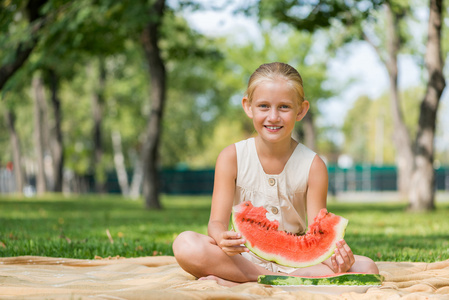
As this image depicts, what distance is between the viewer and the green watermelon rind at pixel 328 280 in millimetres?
3154

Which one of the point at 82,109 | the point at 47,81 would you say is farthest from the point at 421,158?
the point at 82,109

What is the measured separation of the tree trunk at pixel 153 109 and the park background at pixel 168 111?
0.04 metres

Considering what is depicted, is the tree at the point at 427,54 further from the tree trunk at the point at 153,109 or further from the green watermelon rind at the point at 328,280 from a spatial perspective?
the green watermelon rind at the point at 328,280

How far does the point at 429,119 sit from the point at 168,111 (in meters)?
30.8

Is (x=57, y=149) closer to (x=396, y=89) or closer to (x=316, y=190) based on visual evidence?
(x=396, y=89)

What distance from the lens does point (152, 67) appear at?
14.3 meters

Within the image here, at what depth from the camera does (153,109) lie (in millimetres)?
14570

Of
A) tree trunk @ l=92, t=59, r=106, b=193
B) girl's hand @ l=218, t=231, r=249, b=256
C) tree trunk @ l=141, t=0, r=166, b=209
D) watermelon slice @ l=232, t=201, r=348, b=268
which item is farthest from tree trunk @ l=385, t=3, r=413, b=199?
girl's hand @ l=218, t=231, r=249, b=256

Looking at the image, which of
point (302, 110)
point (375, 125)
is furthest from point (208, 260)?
point (375, 125)

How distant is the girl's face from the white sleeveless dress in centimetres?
25

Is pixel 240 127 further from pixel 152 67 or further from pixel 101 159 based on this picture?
pixel 152 67

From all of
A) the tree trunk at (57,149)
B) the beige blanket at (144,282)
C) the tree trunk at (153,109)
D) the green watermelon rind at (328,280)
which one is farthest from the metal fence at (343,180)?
the green watermelon rind at (328,280)

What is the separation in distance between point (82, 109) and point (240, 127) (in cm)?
1604

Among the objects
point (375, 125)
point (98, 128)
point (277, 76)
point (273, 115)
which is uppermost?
point (375, 125)
